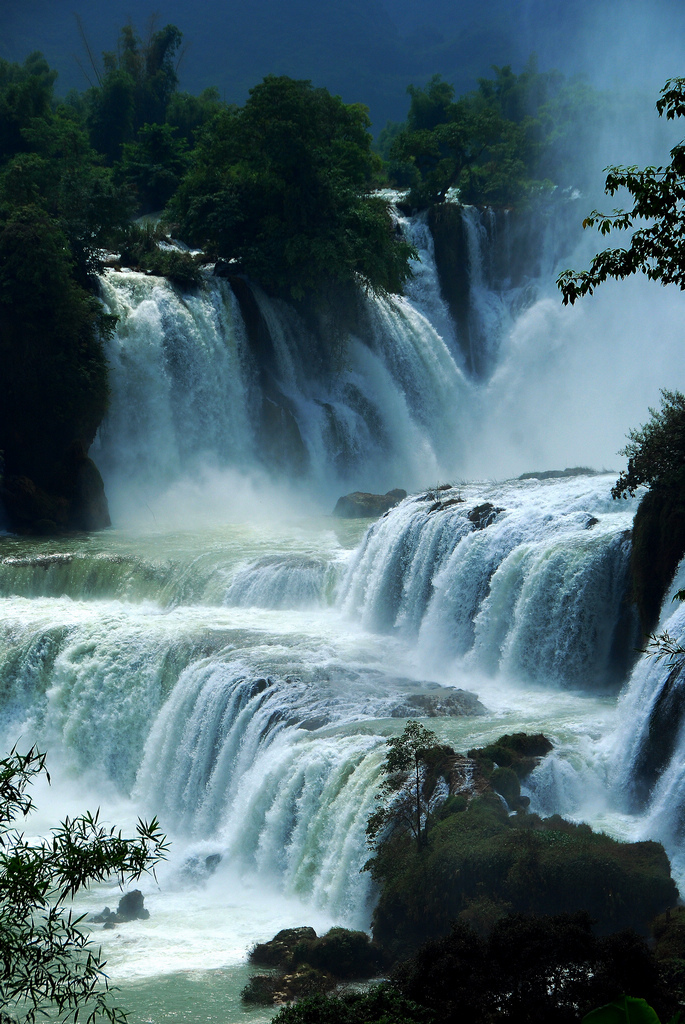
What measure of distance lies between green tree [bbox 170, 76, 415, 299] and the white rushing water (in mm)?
1570

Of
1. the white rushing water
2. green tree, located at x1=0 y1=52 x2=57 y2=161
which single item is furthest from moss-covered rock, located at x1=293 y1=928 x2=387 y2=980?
green tree, located at x1=0 y1=52 x2=57 y2=161

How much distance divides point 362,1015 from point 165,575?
13.2 meters

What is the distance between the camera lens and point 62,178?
26578mm

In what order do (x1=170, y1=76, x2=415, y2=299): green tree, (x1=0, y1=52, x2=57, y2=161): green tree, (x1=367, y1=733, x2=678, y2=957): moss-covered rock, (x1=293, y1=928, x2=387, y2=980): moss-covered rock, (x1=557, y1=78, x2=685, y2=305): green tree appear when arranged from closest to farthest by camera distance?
(x1=557, y1=78, x2=685, y2=305): green tree
(x1=367, y1=733, x2=678, y2=957): moss-covered rock
(x1=293, y1=928, x2=387, y2=980): moss-covered rock
(x1=170, y1=76, x2=415, y2=299): green tree
(x1=0, y1=52, x2=57, y2=161): green tree

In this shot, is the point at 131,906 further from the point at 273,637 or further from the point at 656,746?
the point at 656,746

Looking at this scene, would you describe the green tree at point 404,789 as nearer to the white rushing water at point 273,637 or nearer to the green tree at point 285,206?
the white rushing water at point 273,637

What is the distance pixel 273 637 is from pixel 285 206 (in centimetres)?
1640

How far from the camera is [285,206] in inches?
1158

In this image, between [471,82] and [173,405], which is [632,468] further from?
[471,82]

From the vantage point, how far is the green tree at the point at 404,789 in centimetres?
1130

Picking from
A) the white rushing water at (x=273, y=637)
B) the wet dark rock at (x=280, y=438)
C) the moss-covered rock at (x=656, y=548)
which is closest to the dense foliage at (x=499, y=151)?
the white rushing water at (x=273, y=637)

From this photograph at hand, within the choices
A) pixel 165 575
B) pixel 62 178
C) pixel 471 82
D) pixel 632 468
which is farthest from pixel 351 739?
pixel 471 82

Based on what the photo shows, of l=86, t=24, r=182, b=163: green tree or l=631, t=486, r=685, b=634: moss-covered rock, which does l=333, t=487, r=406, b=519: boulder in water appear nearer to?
l=631, t=486, r=685, b=634: moss-covered rock

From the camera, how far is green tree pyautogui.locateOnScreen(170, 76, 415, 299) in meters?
29.0
